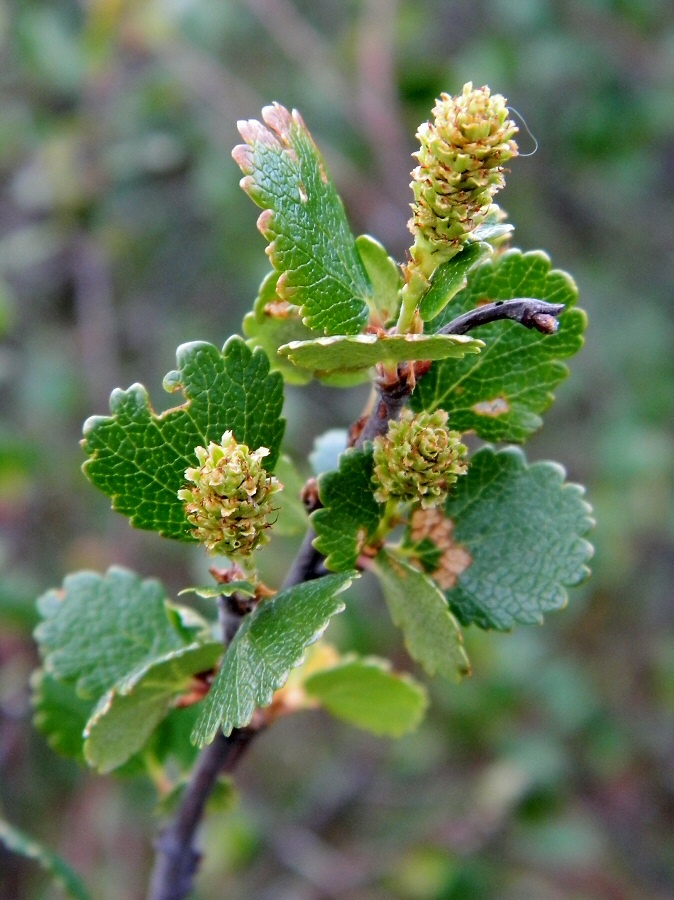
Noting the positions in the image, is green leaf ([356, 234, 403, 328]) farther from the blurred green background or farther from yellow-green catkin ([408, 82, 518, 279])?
the blurred green background

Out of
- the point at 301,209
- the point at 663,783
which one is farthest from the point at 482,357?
the point at 663,783

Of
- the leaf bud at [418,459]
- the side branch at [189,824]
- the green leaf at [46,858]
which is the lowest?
the green leaf at [46,858]

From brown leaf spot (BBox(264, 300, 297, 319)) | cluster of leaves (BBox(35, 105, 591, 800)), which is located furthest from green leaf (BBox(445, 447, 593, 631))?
brown leaf spot (BBox(264, 300, 297, 319))

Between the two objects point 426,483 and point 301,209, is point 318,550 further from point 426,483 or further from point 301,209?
point 301,209

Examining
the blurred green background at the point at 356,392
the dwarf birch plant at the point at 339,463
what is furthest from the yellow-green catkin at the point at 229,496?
the blurred green background at the point at 356,392

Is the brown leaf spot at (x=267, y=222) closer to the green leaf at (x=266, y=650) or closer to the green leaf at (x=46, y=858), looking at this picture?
the green leaf at (x=266, y=650)

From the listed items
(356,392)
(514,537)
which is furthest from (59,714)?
(356,392)

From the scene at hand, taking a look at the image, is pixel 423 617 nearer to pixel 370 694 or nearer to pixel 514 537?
pixel 514 537
